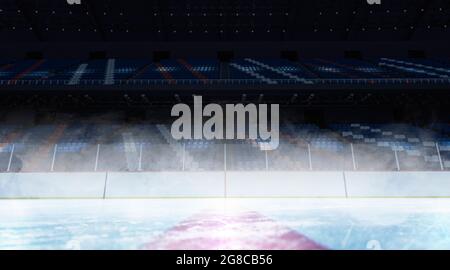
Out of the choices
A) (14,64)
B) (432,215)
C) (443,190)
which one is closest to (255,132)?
(443,190)

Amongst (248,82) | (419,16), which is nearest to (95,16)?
(248,82)

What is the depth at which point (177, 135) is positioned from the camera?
1205cm

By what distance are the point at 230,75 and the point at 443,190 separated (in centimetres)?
799

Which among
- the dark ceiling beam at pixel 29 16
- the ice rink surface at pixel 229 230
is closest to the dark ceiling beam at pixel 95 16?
the dark ceiling beam at pixel 29 16

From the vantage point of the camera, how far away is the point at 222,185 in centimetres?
798

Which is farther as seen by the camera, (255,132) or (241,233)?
(255,132)

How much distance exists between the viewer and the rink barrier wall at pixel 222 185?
26.1 ft

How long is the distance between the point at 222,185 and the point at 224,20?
29.3ft

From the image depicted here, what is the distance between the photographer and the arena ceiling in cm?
1352

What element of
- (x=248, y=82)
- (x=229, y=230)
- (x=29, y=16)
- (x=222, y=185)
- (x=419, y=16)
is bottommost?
(x=229, y=230)

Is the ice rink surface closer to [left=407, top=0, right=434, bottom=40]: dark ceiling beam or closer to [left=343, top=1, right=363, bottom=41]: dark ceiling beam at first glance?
[left=343, top=1, right=363, bottom=41]: dark ceiling beam

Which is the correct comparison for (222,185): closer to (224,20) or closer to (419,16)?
(224,20)

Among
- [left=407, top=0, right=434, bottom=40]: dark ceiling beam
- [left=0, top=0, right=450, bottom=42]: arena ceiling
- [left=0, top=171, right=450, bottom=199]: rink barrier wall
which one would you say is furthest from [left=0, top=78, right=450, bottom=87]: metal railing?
[left=0, top=171, right=450, bottom=199]: rink barrier wall
